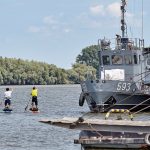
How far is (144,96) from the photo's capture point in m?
45.2

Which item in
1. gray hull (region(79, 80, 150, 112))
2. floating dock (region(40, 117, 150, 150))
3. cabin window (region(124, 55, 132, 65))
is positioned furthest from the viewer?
cabin window (region(124, 55, 132, 65))

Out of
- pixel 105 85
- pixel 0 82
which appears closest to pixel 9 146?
pixel 105 85

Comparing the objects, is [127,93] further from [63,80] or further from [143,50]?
[63,80]

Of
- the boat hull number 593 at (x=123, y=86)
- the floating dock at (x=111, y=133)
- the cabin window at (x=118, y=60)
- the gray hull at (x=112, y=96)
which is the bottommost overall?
the floating dock at (x=111, y=133)

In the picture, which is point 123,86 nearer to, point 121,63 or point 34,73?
point 121,63

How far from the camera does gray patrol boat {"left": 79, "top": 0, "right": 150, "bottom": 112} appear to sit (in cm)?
4506

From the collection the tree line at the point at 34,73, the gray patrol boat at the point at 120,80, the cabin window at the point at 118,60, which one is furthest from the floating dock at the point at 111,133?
the tree line at the point at 34,73

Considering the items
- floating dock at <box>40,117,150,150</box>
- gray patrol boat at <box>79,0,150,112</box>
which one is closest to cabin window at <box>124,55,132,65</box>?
gray patrol boat at <box>79,0,150,112</box>

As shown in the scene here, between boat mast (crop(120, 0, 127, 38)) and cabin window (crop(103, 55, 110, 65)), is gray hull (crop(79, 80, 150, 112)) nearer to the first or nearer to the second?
cabin window (crop(103, 55, 110, 65))

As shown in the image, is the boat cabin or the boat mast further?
the boat mast

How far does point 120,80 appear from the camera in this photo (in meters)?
45.7

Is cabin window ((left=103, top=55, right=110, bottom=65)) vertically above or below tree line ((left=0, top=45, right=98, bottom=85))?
below

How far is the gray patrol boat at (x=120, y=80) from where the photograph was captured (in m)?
45.1

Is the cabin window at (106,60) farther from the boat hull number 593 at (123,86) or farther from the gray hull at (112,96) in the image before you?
the boat hull number 593 at (123,86)
